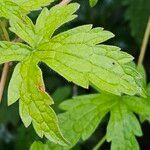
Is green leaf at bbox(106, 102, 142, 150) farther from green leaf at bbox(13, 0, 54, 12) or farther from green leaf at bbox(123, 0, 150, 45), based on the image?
green leaf at bbox(123, 0, 150, 45)

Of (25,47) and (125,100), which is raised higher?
(25,47)

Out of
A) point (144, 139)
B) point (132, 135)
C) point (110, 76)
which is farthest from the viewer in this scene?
point (144, 139)

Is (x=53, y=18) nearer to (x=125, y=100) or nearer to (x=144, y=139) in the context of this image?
(x=125, y=100)

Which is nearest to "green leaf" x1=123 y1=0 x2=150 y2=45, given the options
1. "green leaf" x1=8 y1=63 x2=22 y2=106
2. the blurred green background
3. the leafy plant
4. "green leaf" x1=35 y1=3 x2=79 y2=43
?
the blurred green background

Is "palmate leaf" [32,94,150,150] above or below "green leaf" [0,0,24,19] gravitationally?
below

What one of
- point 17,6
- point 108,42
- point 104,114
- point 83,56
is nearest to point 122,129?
point 104,114

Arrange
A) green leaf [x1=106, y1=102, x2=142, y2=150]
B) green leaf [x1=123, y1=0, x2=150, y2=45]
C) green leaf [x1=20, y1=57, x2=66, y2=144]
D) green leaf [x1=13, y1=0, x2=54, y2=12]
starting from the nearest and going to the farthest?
1. green leaf [x1=20, y1=57, x2=66, y2=144]
2. green leaf [x1=13, y1=0, x2=54, y2=12]
3. green leaf [x1=106, y1=102, x2=142, y2=150]
4. green leaf [x1=123, y1=0, x2=150, y2=45]

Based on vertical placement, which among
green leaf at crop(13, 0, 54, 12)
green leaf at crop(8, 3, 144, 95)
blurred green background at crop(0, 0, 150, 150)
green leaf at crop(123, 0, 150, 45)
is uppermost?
green leaf at crop(13, 0, 54, 12)

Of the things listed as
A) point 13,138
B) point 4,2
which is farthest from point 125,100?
point 13,138

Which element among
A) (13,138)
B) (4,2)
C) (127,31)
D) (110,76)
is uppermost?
(4,2)
